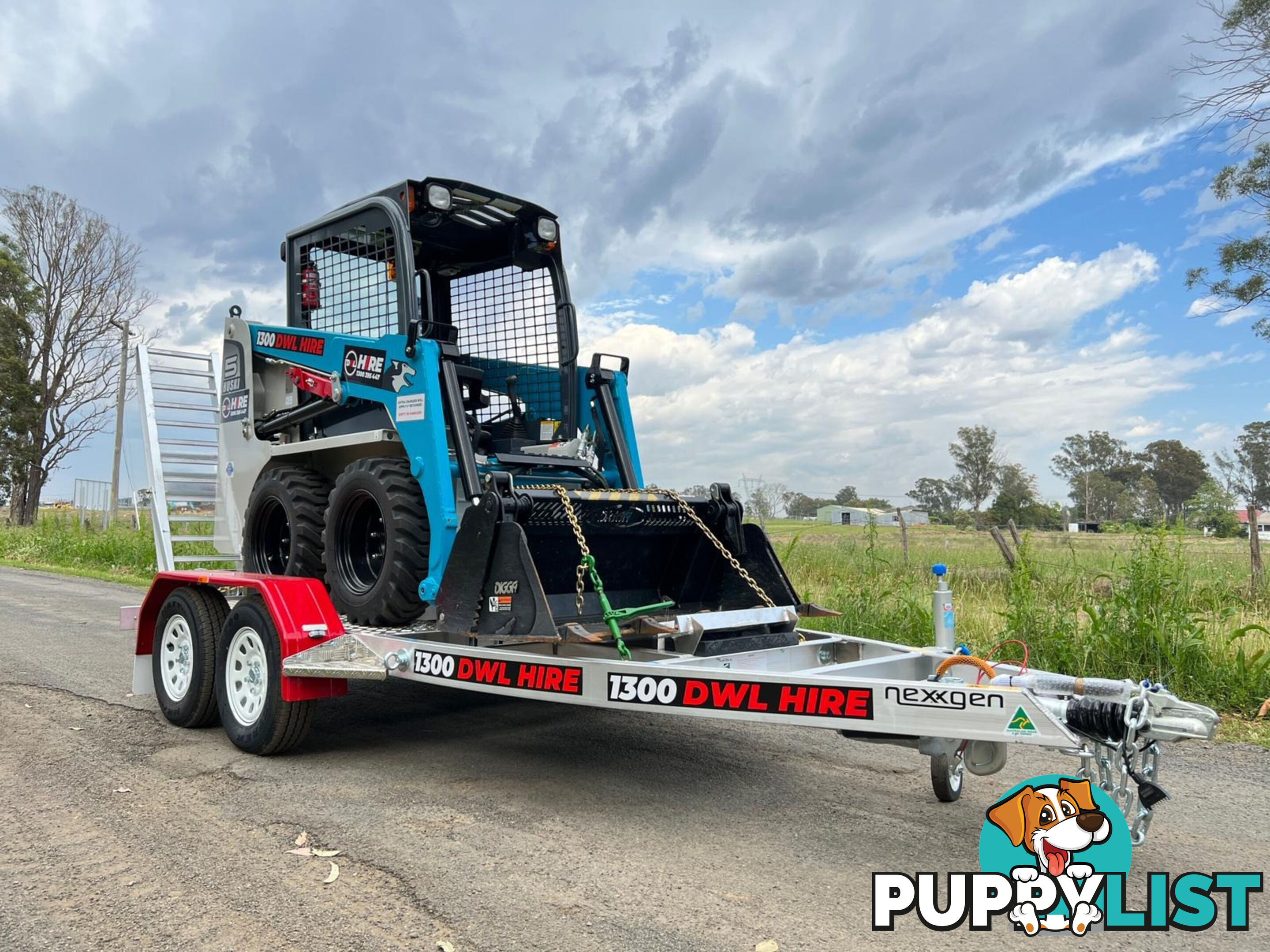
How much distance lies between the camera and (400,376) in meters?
5.61

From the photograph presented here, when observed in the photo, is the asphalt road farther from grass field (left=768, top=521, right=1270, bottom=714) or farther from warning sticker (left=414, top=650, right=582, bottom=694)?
grass field (left=768, top=521, right=1270, bottom=714)

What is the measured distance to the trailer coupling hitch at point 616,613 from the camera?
4652mm

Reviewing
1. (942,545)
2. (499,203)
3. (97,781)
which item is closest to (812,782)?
(97,781)

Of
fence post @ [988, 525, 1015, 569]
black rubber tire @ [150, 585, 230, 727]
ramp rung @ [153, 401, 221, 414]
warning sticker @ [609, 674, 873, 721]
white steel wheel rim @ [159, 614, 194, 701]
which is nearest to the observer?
warning sticker @ [609, 674, 873, 721]

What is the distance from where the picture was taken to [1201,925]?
331 cm

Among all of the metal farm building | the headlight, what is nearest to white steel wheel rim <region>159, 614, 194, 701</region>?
the headlight

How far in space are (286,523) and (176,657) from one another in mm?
1103

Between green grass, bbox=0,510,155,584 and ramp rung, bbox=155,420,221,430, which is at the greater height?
ramp rung, bbox=155,420,221,430

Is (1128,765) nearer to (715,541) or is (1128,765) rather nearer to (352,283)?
(715,541)

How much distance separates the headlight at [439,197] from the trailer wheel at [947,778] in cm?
429

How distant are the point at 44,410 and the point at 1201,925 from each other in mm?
40564

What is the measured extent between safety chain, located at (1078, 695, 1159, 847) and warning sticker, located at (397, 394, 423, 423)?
3.68 meters

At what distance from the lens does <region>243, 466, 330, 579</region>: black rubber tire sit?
6203mm

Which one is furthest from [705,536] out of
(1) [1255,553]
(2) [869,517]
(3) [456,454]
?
(1) [1255,553]
